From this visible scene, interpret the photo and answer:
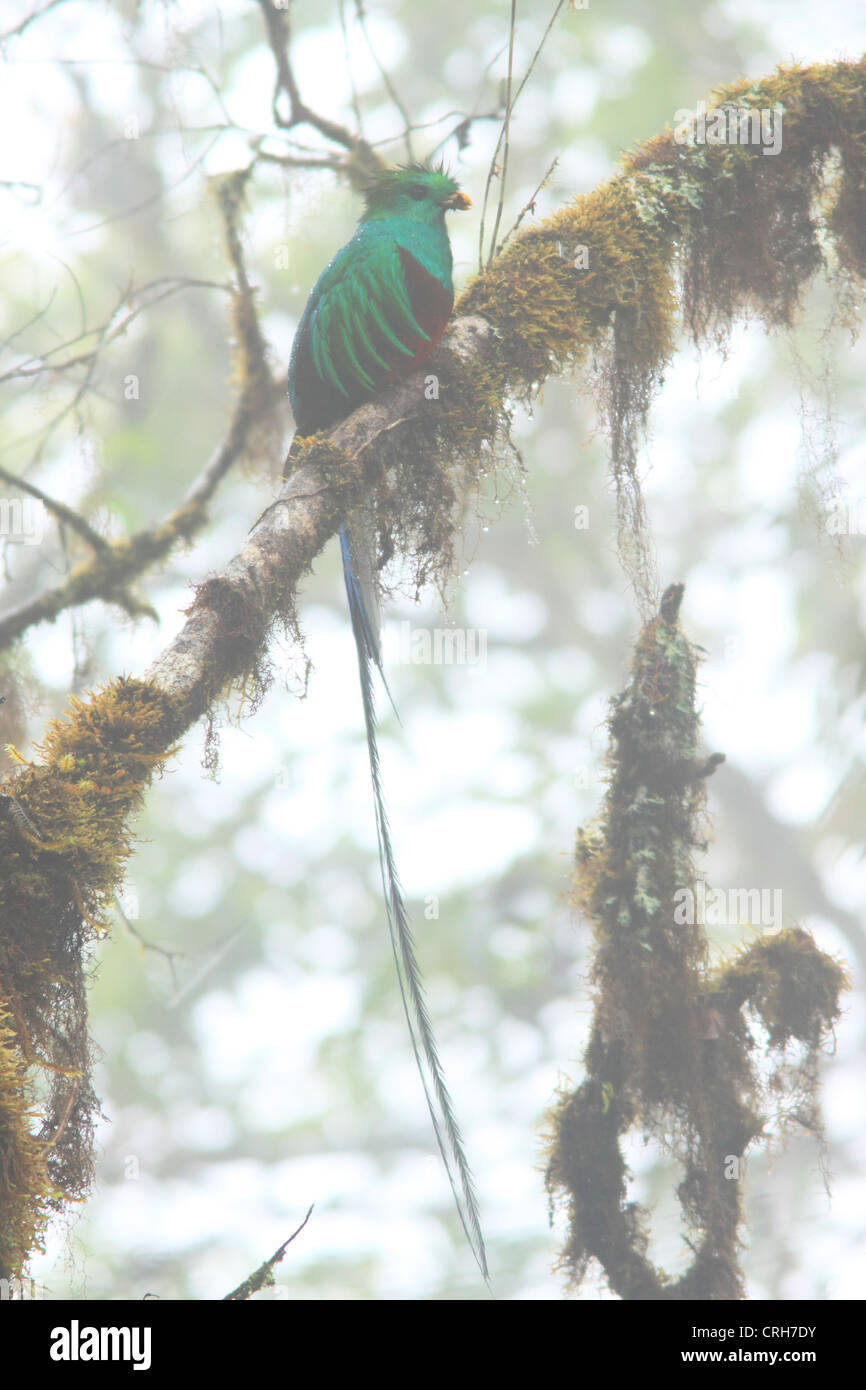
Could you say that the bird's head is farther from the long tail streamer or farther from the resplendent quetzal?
the long tail streamer

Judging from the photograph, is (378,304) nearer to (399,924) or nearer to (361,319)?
(361,319)

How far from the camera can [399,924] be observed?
7.02ft

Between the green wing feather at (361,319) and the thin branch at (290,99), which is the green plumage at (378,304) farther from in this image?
the thin branch at (290,99)

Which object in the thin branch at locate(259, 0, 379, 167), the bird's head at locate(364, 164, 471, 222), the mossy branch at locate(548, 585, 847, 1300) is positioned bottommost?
the mossy branch at locate(548, 585, 847, 1300)

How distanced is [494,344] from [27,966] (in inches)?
67.4

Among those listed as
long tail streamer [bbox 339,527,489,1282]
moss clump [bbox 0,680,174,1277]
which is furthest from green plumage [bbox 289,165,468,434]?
moss clump [bbox 0,680,174,1277]

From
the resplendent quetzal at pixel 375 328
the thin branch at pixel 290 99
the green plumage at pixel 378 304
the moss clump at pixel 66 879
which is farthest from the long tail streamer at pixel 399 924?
the thin branch at pixel 290 99

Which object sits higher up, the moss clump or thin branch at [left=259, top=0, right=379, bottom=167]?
thin branch at [left=259, top=0, right=379, bottom=167]

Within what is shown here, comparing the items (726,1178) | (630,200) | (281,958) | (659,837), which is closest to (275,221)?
(630,200)

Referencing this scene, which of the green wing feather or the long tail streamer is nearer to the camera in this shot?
the long tail streamer

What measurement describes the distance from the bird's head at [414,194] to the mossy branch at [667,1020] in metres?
1.41

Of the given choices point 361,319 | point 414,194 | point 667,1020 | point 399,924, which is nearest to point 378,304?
point 361,319

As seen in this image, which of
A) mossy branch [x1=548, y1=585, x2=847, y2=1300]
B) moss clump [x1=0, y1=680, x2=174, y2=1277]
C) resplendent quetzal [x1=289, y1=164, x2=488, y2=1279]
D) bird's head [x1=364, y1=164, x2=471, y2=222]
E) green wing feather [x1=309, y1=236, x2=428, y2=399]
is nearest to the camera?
moss clump [x1=0, y1=680, x2=174, y2=1277]

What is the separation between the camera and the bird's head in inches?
118
